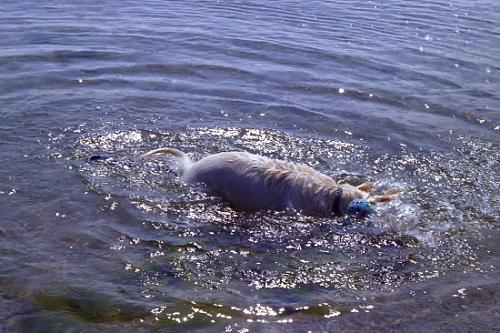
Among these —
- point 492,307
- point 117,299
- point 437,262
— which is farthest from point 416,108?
point 117,299

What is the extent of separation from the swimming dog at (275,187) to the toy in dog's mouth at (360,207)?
0.04 feet

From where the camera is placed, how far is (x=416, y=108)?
34.6 feet

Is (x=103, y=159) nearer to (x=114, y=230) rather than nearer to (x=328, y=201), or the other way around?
(x=114, y=230)

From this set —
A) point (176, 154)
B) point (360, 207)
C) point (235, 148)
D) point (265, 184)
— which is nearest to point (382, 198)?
point (360, 207)

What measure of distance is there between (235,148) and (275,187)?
1.57 m

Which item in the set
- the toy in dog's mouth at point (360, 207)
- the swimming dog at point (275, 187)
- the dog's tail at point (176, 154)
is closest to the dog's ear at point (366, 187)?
the swimming dog at point (275, 187)

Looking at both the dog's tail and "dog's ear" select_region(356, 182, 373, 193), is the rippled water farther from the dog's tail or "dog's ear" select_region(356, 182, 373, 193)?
"dog's ear" select_region(356, 182, 373, 193)

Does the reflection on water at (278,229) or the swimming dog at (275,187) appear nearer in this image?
the reflection on water at (278,229)

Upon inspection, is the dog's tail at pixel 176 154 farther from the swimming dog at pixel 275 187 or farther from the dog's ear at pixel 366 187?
the dog's ear at pixel 366 187

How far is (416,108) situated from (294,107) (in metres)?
1.92

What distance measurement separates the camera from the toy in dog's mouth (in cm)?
670

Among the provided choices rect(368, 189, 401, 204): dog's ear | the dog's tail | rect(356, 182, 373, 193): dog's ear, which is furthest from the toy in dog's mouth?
the dog's tail

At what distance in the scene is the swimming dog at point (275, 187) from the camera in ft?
22.8

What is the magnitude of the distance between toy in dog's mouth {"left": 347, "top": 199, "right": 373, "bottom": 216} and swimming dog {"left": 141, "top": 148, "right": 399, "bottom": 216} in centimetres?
1
